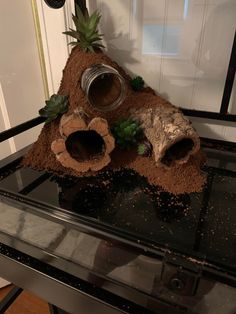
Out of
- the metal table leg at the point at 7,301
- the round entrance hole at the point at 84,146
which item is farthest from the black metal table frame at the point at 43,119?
the round entrance hole at the point at 84,146

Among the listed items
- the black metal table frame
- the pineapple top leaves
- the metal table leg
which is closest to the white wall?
the black metal table frame

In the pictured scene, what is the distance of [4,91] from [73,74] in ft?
1.24

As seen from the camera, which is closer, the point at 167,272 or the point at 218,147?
the point at 167,272

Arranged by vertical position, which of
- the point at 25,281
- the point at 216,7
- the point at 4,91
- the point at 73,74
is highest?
the point at 216,7

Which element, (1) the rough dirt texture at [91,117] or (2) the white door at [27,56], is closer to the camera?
(1) the rough dirt texture at [91,117]

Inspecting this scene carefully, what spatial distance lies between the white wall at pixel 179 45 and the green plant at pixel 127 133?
0.93ft

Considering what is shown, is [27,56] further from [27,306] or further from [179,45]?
[27,306]

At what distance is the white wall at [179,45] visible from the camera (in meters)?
0.82

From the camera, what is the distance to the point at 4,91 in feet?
3.40

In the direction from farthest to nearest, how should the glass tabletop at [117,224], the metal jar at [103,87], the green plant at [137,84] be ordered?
1. the green plant at [137,84]
2. the metal jar at [103,87]
3. the glass tabletop at [117,224]

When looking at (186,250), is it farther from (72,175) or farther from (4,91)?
(4,91)

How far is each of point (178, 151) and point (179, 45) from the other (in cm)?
41

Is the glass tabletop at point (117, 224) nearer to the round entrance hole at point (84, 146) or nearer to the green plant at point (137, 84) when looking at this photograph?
the round entrance hole at point (84, 146)

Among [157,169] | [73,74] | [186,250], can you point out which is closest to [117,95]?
[73,74]
